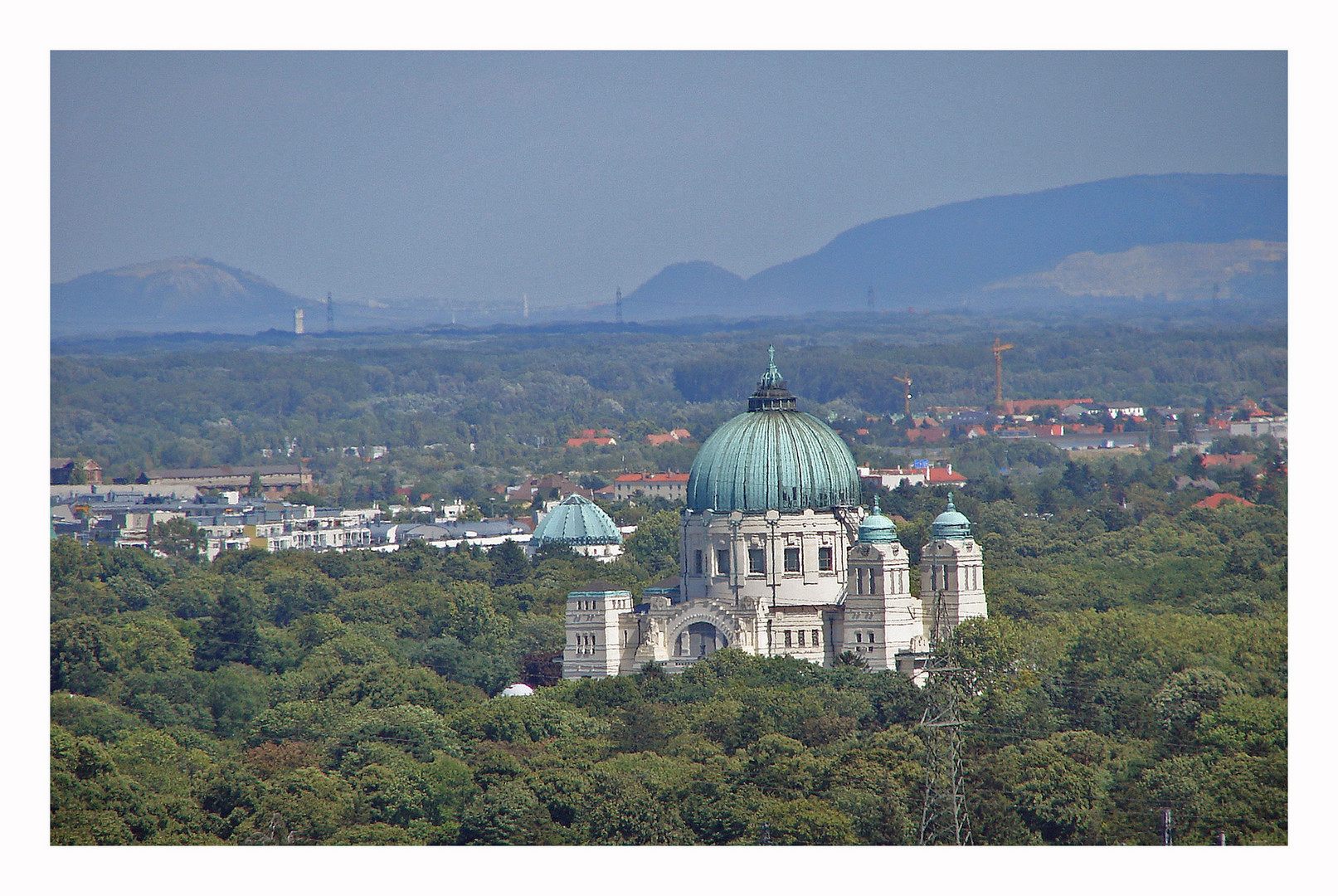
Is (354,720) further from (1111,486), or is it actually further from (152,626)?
(1111,486)

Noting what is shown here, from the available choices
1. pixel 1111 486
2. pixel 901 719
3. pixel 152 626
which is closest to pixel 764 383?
pixel 901 719

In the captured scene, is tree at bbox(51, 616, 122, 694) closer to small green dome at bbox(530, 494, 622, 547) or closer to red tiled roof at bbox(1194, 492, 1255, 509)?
small green dome at bbox(530, 494, 622, 547)

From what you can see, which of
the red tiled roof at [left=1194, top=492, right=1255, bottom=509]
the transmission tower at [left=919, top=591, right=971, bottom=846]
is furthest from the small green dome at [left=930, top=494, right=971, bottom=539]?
the red tiled roof at [left=1194, top=492, right=1255, bottom=509]

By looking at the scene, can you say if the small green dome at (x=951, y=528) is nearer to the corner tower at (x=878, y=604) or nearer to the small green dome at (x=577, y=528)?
the corner tower at (x=878, y=604)

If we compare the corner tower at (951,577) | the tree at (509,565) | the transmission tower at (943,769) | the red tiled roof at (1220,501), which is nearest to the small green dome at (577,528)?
the tree at (509,565)

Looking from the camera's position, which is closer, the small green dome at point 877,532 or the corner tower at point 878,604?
the corner tower at point 878,604

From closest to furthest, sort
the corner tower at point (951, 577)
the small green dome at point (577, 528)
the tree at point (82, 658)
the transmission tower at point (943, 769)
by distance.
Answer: the transmission tower at point (943, 769) → the corner tower at point (951, 577) → the tree at point (82, 658) → the small green dome at point (577, 528)

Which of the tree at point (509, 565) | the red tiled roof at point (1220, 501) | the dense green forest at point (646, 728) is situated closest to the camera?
the dense green forest at point (646, 728)
